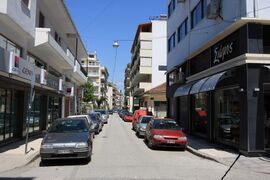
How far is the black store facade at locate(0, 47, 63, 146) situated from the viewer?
14.9 metres

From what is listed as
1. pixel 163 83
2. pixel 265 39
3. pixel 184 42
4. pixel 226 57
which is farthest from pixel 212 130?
pixel 163 83

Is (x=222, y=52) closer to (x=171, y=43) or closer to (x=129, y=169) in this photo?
(x=129, y=169)

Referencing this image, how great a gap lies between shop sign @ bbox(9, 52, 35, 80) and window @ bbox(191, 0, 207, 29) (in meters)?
11.1

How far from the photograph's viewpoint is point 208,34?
21203mm

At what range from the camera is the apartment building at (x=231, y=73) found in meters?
14.7

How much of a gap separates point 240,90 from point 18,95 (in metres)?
11.4

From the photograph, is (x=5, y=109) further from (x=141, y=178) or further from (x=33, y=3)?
(x=141, y=178)

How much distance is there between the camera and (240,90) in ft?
49.8

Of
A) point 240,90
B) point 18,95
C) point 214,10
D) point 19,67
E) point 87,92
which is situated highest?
point 214,10

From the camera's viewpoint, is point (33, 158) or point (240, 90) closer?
point (33, 158)

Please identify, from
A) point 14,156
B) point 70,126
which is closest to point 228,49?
point 70,126

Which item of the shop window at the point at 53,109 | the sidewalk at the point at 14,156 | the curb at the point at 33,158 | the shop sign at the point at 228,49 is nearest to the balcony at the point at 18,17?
the sidewalk at the point at 14,156

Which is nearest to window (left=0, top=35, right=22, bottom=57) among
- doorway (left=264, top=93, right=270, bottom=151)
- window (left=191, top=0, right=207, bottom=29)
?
window (left=191, top=0, right=207, bottom=29)

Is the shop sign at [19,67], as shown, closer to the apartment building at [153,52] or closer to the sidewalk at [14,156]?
the sidewalk at [14,156]
